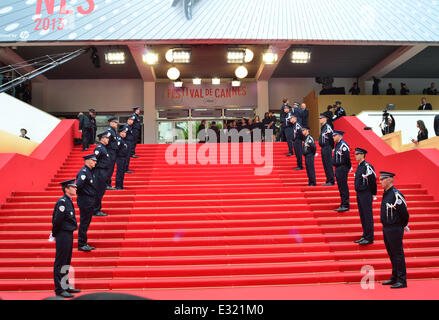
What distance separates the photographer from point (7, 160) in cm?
786

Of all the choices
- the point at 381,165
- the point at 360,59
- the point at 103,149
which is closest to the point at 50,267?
the point at 103,149

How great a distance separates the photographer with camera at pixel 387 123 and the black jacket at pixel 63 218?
1025 cm

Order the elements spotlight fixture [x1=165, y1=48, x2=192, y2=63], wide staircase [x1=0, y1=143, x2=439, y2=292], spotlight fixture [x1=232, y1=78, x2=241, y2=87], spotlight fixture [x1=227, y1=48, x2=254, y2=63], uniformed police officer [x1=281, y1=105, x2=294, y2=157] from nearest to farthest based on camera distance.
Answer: wide staircase [x1=0, y1=143, x2=439, y2=292] < uniformed police officer [x1=281, y1=105, x2=294, y2=157] < spotlight fixture [x1=165, y1=48, x2=192, y2=63] < spotlight fixture [x1=227, y1=48, x2=254, y2=63] < spotlight fixture [x1=232, y1=78, x2=241, y2=87]

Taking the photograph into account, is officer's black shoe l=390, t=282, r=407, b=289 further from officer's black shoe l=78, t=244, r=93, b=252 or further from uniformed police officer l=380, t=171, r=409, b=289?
officer's black shoe l=78, t=244, r=93, b=252

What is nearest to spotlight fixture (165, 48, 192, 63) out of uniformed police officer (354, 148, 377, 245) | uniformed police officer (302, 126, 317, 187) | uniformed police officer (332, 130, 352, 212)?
uniformed police officer (302, 126, 317, 187)

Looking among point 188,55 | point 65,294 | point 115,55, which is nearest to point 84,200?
point 65,294

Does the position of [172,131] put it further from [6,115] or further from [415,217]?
[415,217]

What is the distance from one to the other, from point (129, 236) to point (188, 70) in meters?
12.3

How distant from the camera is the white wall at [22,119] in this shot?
35.9 feet

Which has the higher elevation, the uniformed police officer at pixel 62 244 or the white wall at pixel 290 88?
the white wall at pixel 290 88

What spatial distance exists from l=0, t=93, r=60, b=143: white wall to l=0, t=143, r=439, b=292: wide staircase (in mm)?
3855

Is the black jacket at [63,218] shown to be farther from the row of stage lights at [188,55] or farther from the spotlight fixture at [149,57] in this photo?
the spotlight fixture at [149,57]

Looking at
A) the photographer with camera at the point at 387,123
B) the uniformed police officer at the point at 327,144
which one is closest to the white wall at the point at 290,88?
the photographer with camera at the point at 387,123

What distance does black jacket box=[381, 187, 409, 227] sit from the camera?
4.86 meters
